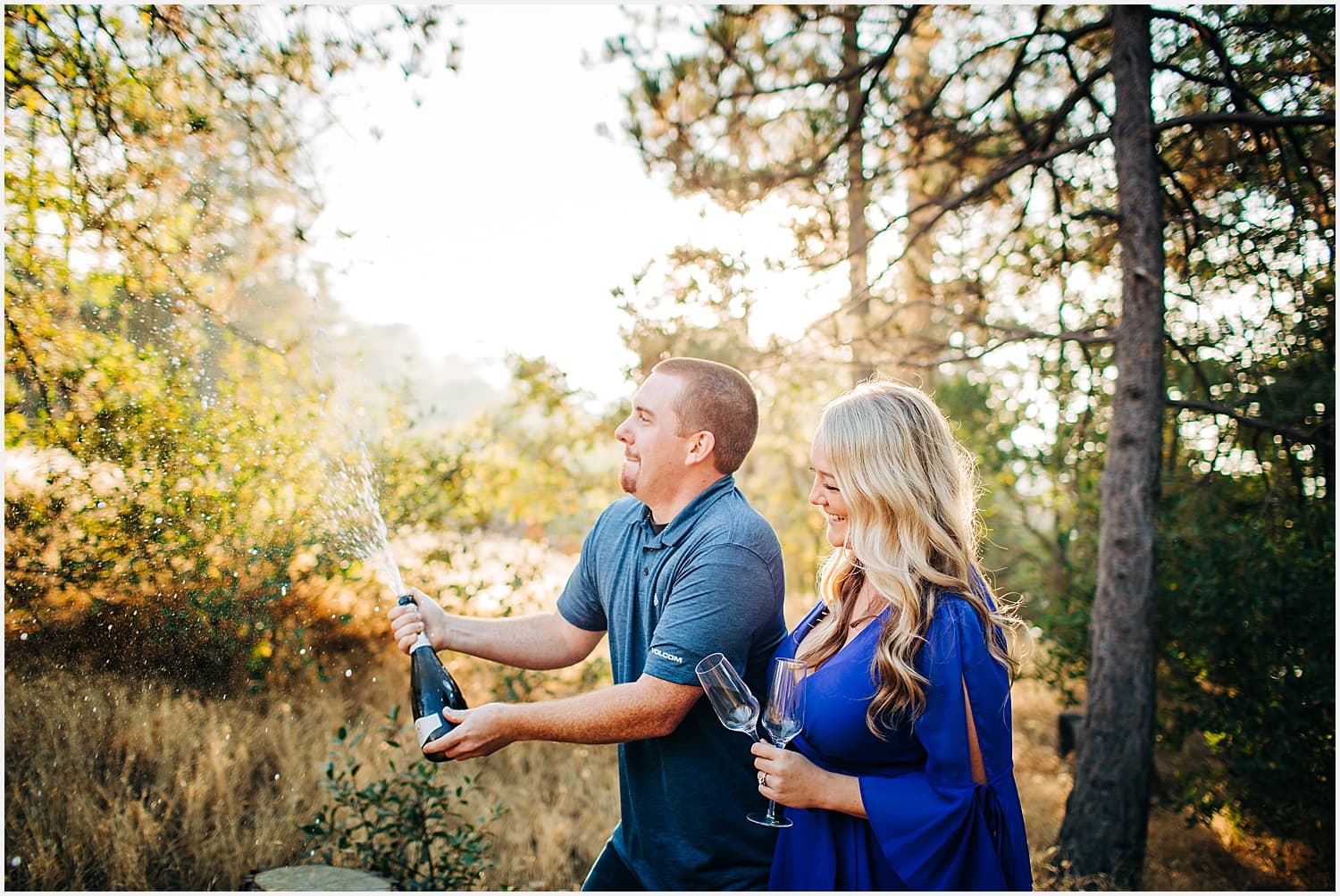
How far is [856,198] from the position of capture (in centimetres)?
617

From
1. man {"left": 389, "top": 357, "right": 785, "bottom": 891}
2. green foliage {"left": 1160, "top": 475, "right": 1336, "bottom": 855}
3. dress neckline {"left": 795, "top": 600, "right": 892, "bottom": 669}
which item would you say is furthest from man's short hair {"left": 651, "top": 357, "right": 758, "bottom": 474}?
green foliage {"left": 1160, "top": 475, "right": 1336, "bottom": 855}

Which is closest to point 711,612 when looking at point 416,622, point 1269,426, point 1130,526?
point 416,622

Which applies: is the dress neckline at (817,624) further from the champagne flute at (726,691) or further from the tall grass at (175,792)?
the tall grass at (175,792)

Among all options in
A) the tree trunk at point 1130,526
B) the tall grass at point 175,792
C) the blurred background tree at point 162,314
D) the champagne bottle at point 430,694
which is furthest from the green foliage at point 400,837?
the tree trunk at point 1130,526

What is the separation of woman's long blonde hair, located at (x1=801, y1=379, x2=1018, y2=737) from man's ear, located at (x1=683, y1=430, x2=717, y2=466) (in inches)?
13.9

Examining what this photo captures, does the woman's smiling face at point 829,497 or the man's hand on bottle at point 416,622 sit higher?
the woman's smiling face at point 829,497

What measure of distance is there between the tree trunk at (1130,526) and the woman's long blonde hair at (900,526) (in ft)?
9.79

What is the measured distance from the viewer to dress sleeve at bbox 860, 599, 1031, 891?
2.02 m

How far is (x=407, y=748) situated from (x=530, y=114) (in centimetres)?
463

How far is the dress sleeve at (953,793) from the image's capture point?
2.02 metres

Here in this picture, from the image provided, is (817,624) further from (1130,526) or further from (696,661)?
(1130,526)

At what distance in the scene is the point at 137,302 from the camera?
370 cm

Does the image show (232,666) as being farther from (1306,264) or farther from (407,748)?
(1306,264)

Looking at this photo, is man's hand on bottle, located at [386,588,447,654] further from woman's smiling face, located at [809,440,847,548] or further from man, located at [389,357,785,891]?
woman's smiling face, located at [809,440,847,548]
